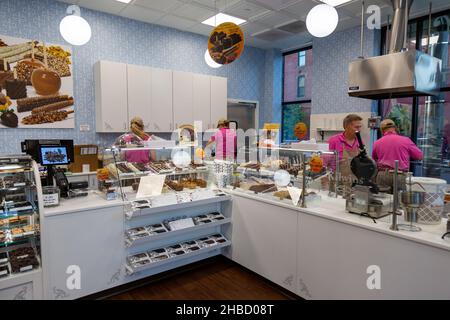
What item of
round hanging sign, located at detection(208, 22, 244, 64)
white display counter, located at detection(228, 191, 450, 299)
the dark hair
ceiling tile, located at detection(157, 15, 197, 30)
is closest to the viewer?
white display counter, located at detection(228, 191, 450, 299)

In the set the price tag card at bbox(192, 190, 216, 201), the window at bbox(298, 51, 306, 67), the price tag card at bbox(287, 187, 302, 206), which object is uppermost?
the window at bbox(298, 51, 306, 67)

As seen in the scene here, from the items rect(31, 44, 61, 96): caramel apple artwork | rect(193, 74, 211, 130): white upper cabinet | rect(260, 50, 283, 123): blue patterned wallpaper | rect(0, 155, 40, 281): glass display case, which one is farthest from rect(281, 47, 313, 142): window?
rect(0, 155, 40, 281): glass display case

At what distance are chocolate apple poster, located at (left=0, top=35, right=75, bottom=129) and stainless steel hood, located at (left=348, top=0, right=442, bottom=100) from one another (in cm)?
410

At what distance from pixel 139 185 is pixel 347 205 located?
1941 millimetres

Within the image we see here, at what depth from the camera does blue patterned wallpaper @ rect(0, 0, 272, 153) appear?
166 inches

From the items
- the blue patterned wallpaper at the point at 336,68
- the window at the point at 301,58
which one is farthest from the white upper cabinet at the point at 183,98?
the window at the point at 301,58

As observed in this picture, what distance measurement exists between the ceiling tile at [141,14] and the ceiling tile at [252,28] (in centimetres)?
155

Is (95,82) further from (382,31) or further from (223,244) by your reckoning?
(382,31)

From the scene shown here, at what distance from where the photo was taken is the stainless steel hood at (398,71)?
265cm

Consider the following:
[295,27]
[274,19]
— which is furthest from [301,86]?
[274,19]

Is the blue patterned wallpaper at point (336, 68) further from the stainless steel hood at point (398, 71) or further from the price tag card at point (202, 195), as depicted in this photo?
the price tag card at point (202, 195)

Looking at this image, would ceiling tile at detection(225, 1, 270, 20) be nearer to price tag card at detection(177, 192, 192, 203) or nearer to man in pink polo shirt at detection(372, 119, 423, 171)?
man in pink polo shirt at detection(372, 119, 423, 171)

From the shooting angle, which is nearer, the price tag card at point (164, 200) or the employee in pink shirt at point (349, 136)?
the price tag card at point (164, 200)

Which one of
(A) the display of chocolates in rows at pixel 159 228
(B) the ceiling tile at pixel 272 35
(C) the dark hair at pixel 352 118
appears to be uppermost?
(B) the ceiling tile at pixel 272 35
